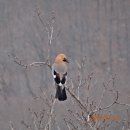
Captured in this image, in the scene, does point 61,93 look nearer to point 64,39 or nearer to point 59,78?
point 59,78

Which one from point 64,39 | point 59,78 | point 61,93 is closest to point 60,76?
point 59,78

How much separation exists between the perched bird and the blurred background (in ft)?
10.6

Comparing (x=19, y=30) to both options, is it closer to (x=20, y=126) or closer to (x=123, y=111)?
(x=20, y=126)

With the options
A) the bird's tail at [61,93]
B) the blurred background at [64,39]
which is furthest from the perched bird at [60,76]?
the blurred background at [64,39]

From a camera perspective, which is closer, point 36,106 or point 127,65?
point 36,106

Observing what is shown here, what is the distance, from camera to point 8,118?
6.88 m

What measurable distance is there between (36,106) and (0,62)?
104 centimetres

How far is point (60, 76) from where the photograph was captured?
376 cm

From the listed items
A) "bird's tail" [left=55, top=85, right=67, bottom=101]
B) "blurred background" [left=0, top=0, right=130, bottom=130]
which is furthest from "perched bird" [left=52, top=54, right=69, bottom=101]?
"blurred background" [left=0, top=0, right=130, bottom=130]

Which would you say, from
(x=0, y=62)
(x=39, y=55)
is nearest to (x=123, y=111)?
(x=39, y=55)

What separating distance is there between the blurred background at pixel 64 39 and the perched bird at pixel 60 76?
127 inches

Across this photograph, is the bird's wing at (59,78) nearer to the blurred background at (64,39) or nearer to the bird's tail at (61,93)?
the bird's tail at (61,93)

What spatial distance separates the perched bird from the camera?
12.2 feet

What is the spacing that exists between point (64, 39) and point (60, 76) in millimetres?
3379
